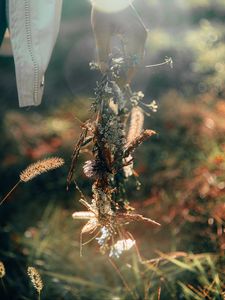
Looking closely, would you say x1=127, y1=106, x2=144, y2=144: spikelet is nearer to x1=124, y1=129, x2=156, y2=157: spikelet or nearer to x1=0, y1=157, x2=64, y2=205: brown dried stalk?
x1=124, y1=129, x2=156, y2=157: spikelet

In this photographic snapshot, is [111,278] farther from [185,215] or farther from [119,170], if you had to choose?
[119,170]

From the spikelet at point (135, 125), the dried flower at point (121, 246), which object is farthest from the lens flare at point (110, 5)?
the dried flower at point (121, 246)

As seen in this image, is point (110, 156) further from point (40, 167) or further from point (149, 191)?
point (149, 191)

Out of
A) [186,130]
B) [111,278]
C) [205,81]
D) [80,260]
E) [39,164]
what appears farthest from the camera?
[205,81]

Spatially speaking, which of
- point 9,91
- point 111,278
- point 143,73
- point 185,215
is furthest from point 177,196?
point 9,91

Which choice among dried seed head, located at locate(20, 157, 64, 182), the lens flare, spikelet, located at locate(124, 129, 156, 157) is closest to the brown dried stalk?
dried seed head, located at locate(20, 157, 64, 182)

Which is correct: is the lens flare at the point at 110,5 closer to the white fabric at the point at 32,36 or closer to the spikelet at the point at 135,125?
the white fabric at the point at 32,36

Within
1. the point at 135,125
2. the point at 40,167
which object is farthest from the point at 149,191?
the point at 40,167
